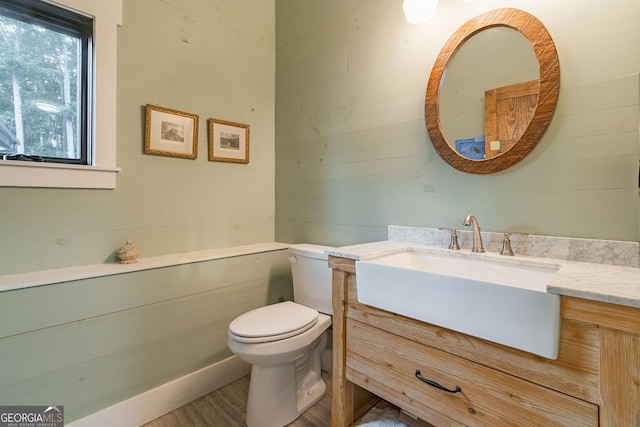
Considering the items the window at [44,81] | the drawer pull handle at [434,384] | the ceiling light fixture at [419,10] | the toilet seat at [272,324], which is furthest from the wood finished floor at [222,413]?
the ceiling light fixture at [419,10]

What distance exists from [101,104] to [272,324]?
142cm

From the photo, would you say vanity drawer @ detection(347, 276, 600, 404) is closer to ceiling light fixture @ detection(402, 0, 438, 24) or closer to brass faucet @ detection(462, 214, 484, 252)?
brass faucet @ detection(462, 214, 484, 252)

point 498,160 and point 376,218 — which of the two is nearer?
point 498,160

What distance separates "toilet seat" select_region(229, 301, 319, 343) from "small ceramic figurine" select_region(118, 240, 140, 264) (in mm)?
638

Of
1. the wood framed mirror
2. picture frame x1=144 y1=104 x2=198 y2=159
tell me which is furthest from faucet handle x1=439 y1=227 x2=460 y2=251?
picture frame x1=144 y1=104 x2=198 y2=159

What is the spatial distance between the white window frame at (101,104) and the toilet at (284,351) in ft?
3.39

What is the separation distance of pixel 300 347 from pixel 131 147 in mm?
1411

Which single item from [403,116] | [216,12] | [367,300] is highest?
[216,12]

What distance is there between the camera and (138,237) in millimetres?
1619

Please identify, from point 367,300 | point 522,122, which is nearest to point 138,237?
point 367,300

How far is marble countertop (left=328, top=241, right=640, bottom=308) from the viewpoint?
657 millimetres

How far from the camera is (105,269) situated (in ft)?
4.50

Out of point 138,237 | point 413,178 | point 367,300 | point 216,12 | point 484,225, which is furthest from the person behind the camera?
point 216,12

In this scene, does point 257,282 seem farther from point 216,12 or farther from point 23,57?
point 216,12
